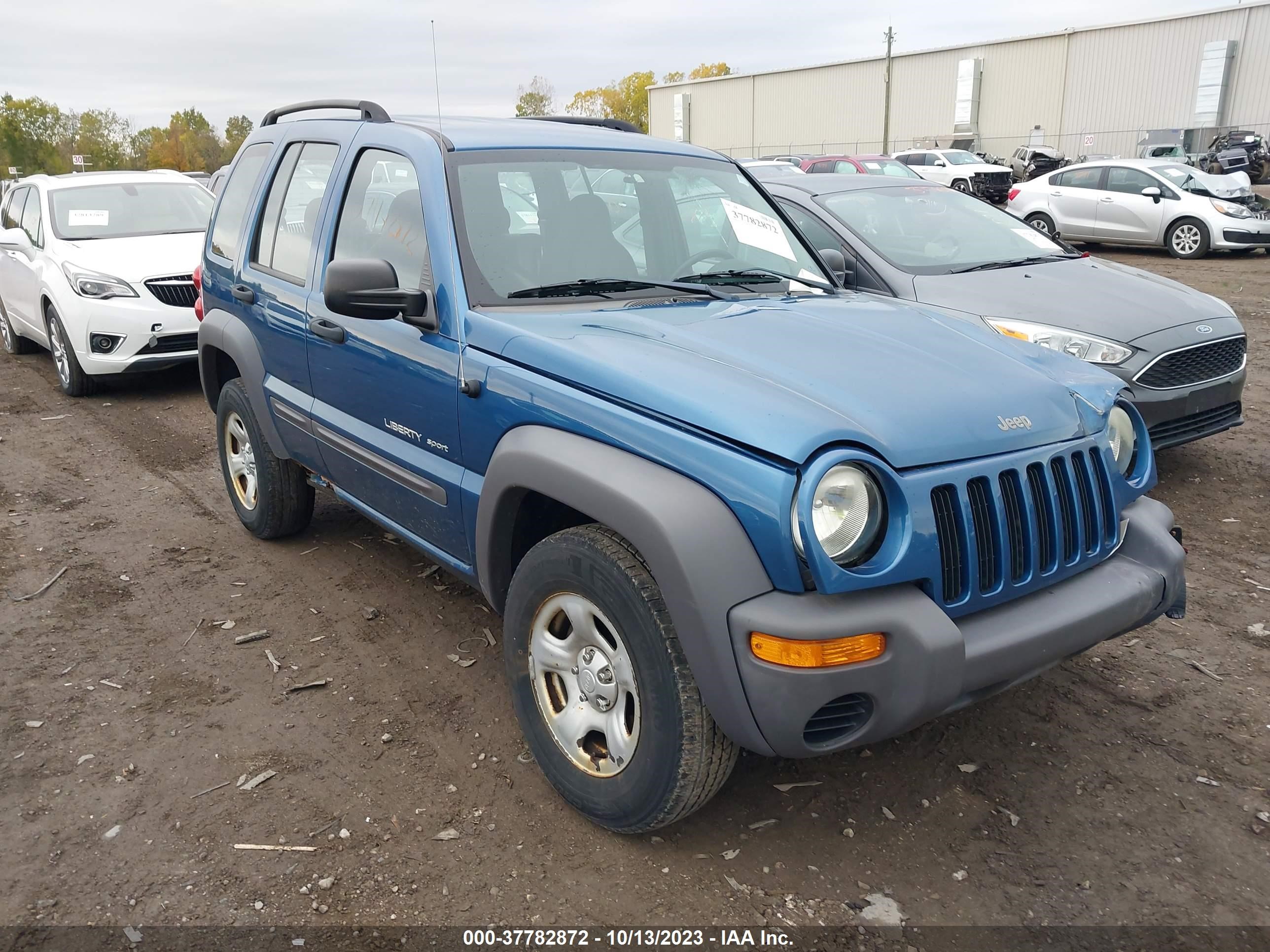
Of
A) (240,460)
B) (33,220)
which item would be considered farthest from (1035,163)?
(240,460)

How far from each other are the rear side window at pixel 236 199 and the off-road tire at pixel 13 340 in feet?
22.8

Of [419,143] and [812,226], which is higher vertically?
[419,143]

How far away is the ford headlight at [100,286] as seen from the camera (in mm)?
8258

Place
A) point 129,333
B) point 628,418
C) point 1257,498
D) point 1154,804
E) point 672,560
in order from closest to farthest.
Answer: point 672,560 → point 628,418 → point 1154,804 → point 1257,498 → point 129,333

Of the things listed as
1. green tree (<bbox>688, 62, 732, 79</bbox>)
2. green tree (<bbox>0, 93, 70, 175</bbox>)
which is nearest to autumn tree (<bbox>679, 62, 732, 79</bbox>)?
green tree (<bbox>688, 62, 732, 79</bbox>)

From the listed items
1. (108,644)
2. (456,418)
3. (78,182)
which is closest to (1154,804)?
(456,418)

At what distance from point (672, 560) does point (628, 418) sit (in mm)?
438

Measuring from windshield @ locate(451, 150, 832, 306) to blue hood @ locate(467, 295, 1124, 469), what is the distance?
233 mm

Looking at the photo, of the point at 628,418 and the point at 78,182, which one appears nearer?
the point at 628,418

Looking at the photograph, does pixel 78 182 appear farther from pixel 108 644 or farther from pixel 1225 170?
pixel 1225 170

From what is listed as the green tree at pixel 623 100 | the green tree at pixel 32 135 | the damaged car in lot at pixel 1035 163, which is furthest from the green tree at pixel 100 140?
the damaged car in lot at pixel 1035 163

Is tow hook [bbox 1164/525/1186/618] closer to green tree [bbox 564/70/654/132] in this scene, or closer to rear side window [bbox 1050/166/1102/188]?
rear side window [bbox 1050/166/1102/188]

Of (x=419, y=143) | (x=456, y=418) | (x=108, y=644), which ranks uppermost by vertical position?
(x=419, y=143)

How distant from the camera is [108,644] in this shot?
4129mm
